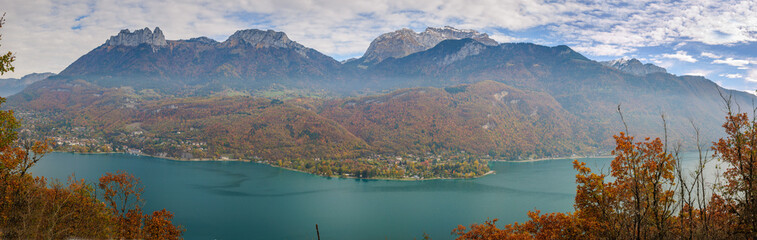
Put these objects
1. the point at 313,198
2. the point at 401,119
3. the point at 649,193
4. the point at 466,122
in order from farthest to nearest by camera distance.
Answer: the point at 401,119 < the point at 466,122 < the point at 313,198 < the point at 649,193

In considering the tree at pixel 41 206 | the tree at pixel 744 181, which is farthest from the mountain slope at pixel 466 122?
the tree at pixel 744 181

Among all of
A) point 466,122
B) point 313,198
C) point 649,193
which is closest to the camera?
point 649,193

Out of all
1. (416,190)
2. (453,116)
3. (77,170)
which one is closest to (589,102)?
(453,116)

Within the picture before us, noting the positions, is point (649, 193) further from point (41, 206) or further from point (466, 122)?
point (466, 122)

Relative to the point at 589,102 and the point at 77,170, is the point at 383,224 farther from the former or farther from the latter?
the point at 589,102

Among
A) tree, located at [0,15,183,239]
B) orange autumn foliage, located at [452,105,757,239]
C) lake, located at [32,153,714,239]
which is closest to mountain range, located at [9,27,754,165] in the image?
lake, located at [32,153,714,239]

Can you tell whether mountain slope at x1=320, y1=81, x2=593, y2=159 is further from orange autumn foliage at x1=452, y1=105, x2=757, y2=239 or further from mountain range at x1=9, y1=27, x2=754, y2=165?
orange autumn foliage at x1=452, y1=105, x2=757, y2=239

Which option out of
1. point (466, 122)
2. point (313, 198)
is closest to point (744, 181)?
point (313, 198)

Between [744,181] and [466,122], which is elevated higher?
[466,122]
